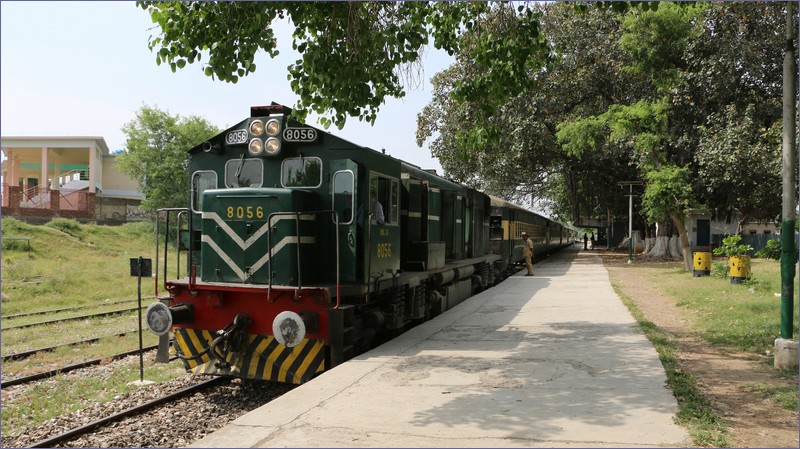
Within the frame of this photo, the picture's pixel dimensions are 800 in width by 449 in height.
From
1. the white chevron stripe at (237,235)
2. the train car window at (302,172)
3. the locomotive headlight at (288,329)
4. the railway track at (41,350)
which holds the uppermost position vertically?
the train car window at (302,172)

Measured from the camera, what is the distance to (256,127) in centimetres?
788

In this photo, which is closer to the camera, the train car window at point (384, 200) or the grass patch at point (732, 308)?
→ the train car window at point (384, 200)

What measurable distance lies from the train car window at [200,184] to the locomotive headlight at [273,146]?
939 mm

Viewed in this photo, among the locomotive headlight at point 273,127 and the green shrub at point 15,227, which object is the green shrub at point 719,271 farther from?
the green shrub at point 15,227

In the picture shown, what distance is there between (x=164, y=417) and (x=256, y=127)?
3763 mm

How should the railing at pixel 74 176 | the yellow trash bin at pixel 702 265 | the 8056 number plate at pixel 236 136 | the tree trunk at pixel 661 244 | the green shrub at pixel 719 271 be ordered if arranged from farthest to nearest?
the railing at pixel 74 176 < the tree trunk at pixel 661 244 < the yellow trash bin at pixel 702 265 < the green shrub at pixel 719 271 < the 8056 number plate at pixel 236 136

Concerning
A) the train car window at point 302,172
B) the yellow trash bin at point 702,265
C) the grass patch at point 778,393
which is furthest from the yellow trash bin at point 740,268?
the train car window at point 302,172

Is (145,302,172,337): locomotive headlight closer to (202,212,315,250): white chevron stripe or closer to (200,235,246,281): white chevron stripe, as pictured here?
(200,235,246,281): white chevron stripe

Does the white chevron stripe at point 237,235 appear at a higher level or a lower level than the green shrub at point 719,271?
higher

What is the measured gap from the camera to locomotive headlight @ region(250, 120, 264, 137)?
785cm

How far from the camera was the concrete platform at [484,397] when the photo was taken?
4660 mm

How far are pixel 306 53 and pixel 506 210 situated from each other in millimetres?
14742

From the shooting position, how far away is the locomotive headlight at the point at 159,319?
7078mm

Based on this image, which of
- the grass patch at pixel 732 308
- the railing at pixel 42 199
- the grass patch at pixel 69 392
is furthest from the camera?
the railing at pixel 42 199
